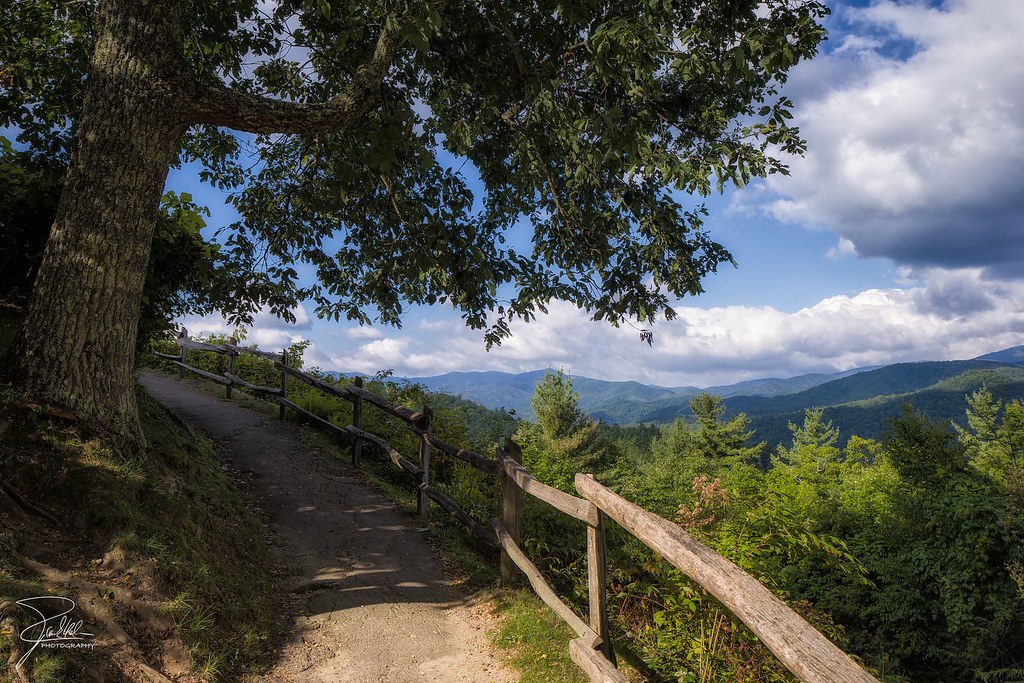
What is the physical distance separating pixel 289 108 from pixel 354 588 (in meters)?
5.49

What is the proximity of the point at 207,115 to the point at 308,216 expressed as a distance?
13.7 ft

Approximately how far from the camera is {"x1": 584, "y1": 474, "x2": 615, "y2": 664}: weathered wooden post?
166 inches

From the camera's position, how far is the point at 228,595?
498 cm

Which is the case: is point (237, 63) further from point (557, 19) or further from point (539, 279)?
point (539, 279)

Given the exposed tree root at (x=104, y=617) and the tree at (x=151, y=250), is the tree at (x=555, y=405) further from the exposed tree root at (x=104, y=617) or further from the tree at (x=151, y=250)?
the exposed tree root at (x=104, y=617)

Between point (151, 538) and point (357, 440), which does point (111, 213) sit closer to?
point (151, 538)

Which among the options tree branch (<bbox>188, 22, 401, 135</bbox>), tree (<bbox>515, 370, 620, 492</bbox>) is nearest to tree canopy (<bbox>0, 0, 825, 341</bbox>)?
tree branch (<bbox>188, 22, 401, 135</bbox>)

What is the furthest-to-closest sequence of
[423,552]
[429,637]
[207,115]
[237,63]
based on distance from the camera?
[237,63] < [423,552] < [207,115] < [429,637]

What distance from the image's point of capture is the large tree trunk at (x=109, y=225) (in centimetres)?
514

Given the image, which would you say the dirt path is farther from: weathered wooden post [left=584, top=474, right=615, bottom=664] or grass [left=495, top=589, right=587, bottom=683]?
weathered wooden post [left=584, top=474, right=615, bottom=664]

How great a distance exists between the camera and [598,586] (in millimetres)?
4254

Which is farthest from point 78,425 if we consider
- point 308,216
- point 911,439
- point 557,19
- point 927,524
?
point 911,439

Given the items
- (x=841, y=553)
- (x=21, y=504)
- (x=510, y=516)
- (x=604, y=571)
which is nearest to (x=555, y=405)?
(x=510, y=516)

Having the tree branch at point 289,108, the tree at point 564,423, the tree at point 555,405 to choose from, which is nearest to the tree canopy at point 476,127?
the tree branch at point 289,108
